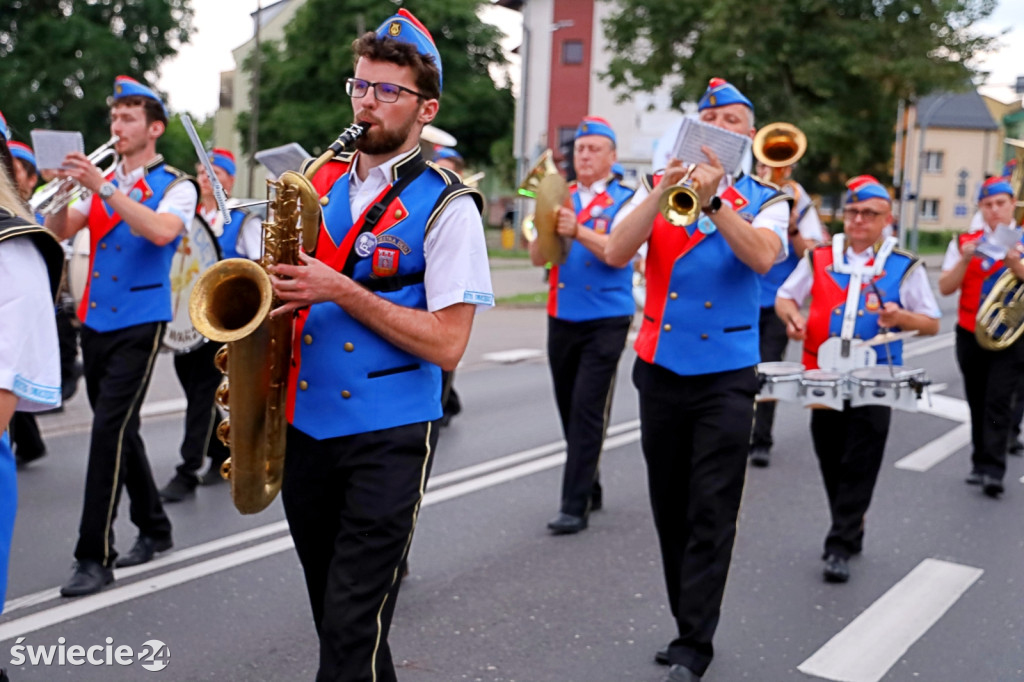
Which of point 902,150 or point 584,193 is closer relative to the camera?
point 584,193

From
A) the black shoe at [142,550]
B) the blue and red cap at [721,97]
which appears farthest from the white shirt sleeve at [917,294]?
the black shoe at [142,550]

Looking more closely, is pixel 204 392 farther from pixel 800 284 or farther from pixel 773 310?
pixel 773 310

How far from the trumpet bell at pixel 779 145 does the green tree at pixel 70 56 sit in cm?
3314

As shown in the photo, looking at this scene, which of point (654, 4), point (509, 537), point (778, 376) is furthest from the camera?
point (654, 4)

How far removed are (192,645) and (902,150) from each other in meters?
39.4

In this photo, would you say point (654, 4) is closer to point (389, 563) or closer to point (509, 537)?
point (509, 537)

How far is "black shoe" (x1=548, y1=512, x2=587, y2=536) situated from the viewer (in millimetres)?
6488

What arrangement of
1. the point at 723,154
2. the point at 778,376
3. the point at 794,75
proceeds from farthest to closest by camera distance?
the point at 794,75 < the point at 778,376 < the point at 723,154

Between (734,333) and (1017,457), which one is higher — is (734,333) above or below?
above

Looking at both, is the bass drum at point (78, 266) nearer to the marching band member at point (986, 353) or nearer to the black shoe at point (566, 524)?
the black shoe at point (566, 524)

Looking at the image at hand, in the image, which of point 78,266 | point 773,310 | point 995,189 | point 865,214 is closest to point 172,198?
point 78,266

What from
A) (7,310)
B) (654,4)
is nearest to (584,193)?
(7,310)

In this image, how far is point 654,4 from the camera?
2636 centimetres

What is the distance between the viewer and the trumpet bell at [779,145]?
22.4ft
